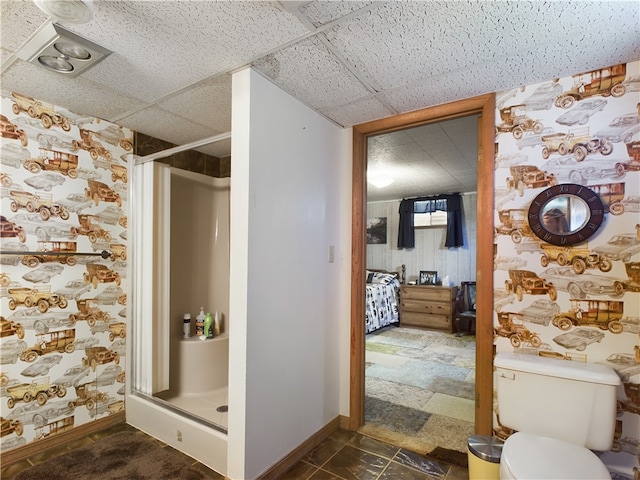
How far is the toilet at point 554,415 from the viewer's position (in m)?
1.25

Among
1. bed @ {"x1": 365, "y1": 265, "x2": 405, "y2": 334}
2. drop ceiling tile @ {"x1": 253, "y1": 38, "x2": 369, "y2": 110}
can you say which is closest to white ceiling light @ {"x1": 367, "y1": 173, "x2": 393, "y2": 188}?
bed @ {"x1": 365, "y1": 265, "x2": 405, "y2": 334}

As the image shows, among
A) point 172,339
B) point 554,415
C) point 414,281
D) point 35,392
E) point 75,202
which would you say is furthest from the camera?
point 414,281

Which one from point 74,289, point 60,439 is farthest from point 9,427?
point 74,289

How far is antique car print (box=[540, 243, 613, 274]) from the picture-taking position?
1646 millimetres

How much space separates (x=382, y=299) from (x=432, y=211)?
189 centimetres

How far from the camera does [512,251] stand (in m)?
1.85

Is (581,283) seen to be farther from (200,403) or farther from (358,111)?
(200,403)

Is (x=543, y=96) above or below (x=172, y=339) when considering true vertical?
above

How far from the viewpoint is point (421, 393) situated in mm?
2955

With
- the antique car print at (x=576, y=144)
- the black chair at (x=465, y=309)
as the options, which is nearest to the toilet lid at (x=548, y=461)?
the antique car print at (x=576, y=144)

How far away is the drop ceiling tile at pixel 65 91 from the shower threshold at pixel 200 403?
77.5 inches

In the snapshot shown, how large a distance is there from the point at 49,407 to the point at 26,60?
6.49 feet

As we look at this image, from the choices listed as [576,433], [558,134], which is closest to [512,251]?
[558,134]

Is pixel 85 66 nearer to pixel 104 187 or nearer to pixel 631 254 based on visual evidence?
pixel 104 187
